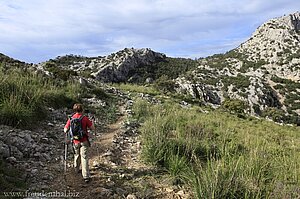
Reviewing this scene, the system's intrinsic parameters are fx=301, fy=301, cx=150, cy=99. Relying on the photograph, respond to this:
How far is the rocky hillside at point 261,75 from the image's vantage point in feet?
193

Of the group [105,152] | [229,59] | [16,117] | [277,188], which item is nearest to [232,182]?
[277,188]

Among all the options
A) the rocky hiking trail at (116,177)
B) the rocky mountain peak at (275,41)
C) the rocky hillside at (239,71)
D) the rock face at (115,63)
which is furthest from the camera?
the rocky mountain peak at (275,41)

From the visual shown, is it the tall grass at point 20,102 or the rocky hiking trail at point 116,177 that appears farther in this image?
the tall grass at point 20,102

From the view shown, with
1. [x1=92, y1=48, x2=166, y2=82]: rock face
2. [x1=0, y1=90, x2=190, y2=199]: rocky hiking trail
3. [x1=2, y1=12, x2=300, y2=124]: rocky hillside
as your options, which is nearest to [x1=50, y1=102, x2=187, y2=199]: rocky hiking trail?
[x1=0, y1=90, x2=190, y2=199]: rocky hiking trail

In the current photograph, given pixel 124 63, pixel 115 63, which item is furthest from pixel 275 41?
pixel 115 63

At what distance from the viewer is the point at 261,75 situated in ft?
257

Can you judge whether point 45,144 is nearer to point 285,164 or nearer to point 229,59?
point 285,164

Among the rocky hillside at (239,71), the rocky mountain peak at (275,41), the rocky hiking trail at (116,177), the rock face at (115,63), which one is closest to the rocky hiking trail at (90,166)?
the rocky hiking trail at (116,177)

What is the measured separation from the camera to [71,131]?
21.3 ft

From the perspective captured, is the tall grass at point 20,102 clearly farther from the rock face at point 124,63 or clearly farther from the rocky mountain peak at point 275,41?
the rocky mountain peak at point 275,41

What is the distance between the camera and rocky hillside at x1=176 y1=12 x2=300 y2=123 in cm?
5872

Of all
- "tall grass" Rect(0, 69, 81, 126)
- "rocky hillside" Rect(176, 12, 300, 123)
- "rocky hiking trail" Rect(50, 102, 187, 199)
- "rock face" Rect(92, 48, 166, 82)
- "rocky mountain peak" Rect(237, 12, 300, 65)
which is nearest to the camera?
"rocky hiking trail" Rect(50, 102, 187, 199)

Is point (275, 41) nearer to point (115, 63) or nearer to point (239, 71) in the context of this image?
point (239, 71)

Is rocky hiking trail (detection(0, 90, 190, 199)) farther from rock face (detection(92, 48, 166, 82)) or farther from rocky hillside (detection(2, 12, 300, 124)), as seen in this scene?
rock face (detection(92, 48, 166, 82))
